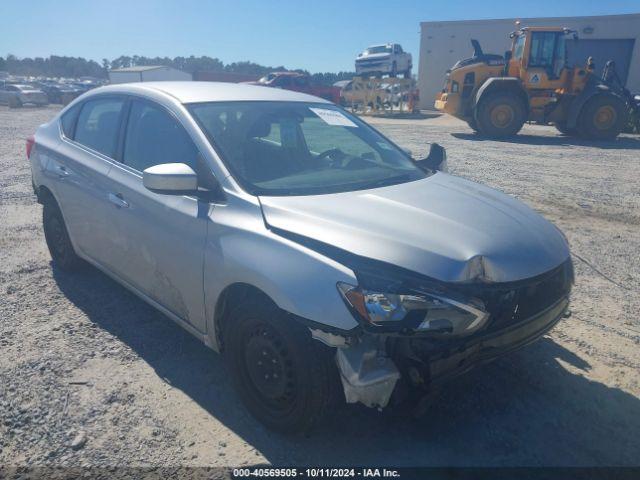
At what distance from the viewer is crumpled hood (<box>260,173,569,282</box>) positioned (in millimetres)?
2232

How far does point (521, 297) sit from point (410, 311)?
2.14ft

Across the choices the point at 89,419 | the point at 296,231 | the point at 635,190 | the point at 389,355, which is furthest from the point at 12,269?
the point at 635,190

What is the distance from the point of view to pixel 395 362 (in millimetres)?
2168

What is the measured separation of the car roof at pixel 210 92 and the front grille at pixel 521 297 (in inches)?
83.8

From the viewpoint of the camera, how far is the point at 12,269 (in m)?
4.64

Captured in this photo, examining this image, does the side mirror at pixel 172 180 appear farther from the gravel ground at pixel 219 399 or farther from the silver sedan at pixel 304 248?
the gravel ground at pixel 219 399

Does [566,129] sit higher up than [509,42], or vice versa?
[509,42]

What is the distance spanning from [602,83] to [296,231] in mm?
16049

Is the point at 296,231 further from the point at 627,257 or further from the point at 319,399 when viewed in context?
the point at 627,257

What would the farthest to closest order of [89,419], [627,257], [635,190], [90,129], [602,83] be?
[602,83]
[635,190]
[627,257]
[90,129]
[89,419]

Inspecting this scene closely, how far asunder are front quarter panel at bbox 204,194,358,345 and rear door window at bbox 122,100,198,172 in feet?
1.66

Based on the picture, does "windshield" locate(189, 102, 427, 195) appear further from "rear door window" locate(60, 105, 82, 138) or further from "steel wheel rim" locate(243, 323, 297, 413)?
"rear door window" locate(60, 105, 82, 138)

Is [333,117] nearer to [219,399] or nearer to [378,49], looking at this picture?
[219,399]

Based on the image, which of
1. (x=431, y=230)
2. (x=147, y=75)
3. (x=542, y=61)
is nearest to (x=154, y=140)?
(x=431, y=230)
